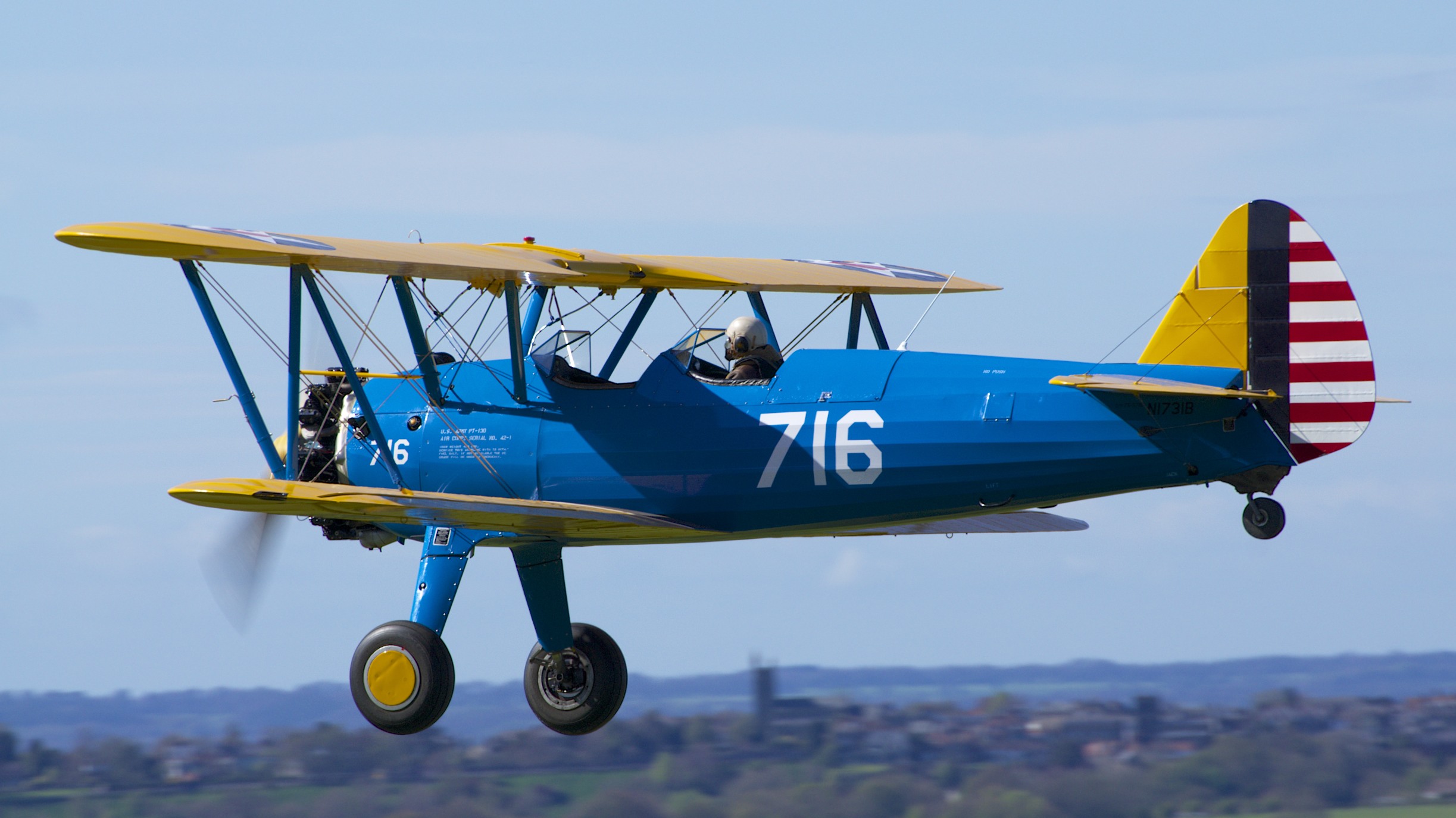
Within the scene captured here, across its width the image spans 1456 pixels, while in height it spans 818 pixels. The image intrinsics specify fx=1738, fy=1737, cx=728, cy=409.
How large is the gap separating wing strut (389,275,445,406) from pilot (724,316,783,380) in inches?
83.5

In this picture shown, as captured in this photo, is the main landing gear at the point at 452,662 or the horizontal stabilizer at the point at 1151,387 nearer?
the horizontal stabilizer at the point at 1151,387

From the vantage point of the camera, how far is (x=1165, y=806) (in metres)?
44.3

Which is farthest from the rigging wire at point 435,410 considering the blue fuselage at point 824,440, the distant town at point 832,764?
the distant town at point 832,764

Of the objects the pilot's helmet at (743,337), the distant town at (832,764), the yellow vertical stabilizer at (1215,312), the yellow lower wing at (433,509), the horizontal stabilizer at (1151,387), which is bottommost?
the yellow lower wing at (433,509)

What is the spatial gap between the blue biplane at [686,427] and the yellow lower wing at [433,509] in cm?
3

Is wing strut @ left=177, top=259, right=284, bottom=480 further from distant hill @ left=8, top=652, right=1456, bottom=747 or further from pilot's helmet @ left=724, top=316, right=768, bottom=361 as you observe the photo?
distant hill @ left=8, top=652, right=1456, bottom=747

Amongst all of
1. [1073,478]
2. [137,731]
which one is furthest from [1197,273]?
[137,731]

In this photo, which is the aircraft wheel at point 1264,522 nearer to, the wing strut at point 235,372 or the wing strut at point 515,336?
the wing strut at point 515,336

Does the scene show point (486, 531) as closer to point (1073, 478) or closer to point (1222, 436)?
point (1073, 478)

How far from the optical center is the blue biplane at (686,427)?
10320mm

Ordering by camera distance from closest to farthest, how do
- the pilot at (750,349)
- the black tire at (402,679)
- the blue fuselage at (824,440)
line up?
the blue fuselage at (824,440), the pilot at (750,349), the black tire at (402,679)

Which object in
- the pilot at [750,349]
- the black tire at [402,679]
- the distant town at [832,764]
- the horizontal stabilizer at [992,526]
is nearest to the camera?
the pilot at [750,349]

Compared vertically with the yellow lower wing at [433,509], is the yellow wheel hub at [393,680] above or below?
below

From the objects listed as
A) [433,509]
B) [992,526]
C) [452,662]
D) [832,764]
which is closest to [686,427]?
[433,509]
